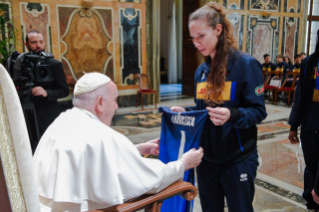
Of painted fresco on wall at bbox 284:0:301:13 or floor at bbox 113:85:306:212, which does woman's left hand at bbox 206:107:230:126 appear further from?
painted fresco on wall at bbox 284:0:301:13

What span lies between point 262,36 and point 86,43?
6868mm

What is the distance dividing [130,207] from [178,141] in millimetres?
684

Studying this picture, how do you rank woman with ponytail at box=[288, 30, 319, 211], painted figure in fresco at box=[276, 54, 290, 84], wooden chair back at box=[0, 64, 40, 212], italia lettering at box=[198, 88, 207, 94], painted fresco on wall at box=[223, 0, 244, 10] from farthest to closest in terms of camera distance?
painted fresco on wall at box=[223, 0, 244, 10] < painted figure in fresco at box=[276, 54, 290, 84] < woman with ponytail at box=[288, 30, 319, 211] < italia lettering at box=[198, 88, 207, 94] < wooden chair back at box=[0, 64, 40, 212]

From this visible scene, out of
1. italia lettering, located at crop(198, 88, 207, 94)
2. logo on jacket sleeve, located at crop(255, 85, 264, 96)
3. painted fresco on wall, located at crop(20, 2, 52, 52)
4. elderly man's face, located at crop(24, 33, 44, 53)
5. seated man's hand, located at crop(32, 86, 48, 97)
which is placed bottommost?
seated man's hand, located at crop(32, 86, 48, 97)

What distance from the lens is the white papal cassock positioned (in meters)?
1.33

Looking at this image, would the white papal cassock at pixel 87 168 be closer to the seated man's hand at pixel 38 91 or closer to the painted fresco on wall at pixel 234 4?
the seated man's hand at pixel 38 91

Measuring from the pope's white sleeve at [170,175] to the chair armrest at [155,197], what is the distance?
0.9 inches

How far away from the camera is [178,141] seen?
200 centimetres

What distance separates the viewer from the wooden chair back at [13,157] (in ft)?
2.81

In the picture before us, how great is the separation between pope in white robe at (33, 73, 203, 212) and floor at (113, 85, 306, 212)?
1543mm

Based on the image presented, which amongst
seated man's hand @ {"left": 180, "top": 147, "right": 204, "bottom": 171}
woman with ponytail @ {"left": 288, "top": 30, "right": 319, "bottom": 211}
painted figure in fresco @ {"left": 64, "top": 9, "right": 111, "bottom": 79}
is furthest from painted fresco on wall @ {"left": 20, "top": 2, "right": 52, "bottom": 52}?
seated man's hand @ {"left": 180, "top": 147, "right": 204, "bottom": 171}

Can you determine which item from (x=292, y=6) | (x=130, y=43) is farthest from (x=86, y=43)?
(x=292, y=6)

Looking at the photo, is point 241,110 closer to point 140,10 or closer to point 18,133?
point 18,133

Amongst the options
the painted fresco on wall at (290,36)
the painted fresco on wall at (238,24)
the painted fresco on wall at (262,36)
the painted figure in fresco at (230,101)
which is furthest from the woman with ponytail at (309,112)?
the painted fresco on wall at (290,36)
